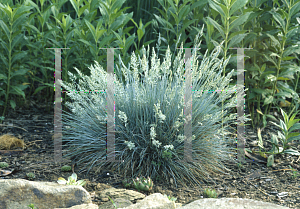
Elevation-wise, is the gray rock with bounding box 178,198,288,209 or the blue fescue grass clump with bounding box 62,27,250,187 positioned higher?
the blue fescue grass clump with bounding box 62,27,250,187

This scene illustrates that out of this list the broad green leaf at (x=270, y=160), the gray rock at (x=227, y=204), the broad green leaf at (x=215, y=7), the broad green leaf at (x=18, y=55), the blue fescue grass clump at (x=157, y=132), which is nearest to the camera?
the gray rock at (x=227, y=204)

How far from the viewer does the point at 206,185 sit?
8.28ft

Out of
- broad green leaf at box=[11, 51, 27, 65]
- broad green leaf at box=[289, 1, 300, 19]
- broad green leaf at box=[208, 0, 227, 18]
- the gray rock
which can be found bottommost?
the gray rock

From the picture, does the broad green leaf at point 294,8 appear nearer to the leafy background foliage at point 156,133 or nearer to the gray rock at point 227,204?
the leafy background foliage at point 156,133

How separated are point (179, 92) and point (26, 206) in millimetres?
1380

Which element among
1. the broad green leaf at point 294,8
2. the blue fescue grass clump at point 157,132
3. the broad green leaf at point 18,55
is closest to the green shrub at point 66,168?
the blue fescue grass clump at point 157,132

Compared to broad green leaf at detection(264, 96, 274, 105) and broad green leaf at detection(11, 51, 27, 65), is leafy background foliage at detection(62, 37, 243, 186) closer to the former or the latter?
broad green leaf at detection(264, 96, 274, 105)

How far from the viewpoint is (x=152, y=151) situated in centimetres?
257

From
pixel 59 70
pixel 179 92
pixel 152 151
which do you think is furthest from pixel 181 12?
pixel 152 151

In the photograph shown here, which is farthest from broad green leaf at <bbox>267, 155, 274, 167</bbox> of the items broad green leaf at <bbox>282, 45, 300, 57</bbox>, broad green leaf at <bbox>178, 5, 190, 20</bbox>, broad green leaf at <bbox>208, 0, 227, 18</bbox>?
broad green leaf at <bbox>178, 5, 190, 20</bbox>

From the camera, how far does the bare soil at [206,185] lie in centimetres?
238

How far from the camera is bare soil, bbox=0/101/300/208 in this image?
2385 mm

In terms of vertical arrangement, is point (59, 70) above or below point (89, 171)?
above

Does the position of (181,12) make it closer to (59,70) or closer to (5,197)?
(59,70)
